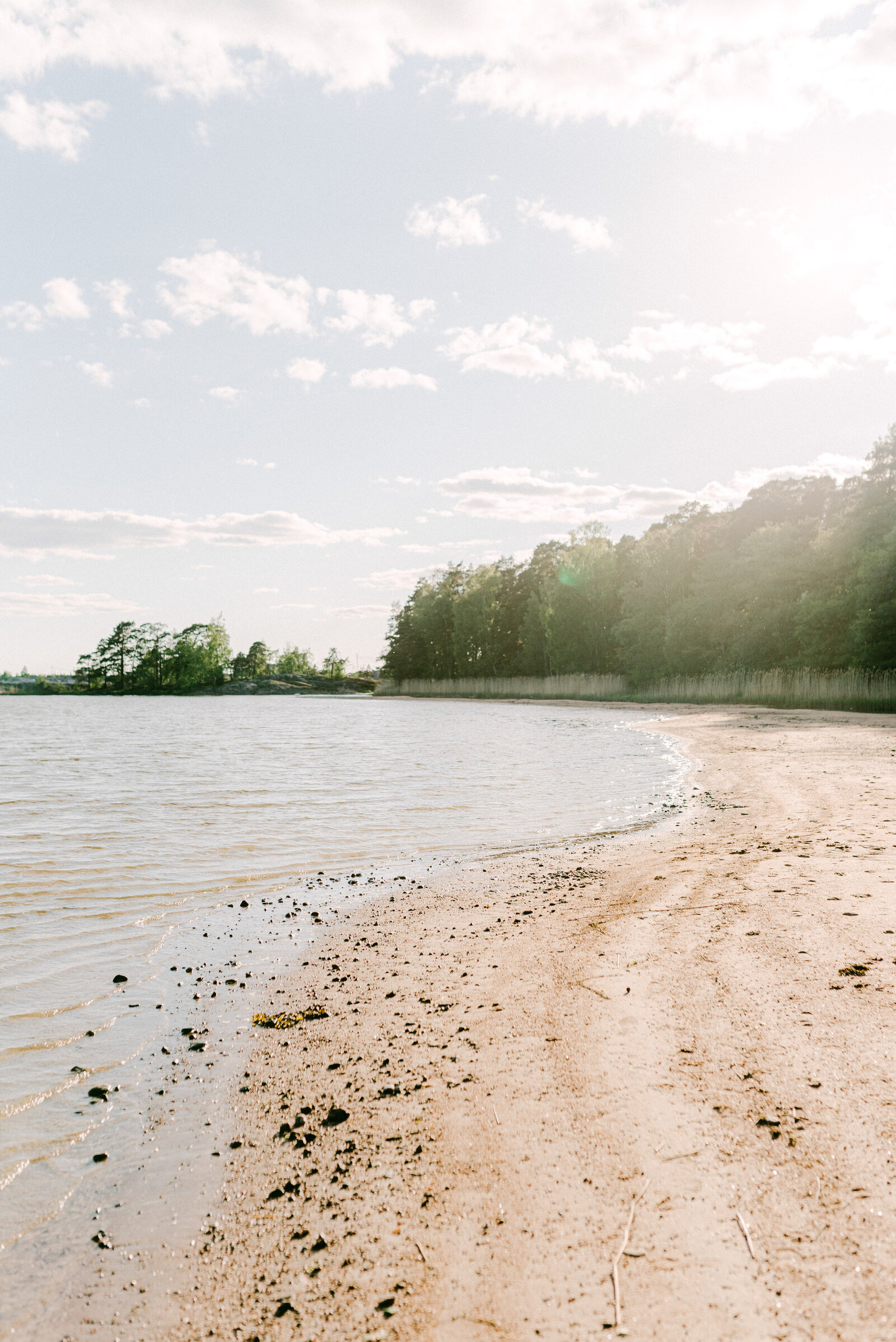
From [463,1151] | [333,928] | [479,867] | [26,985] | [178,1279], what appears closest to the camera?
[178,1279]

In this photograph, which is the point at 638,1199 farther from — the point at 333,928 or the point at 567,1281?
the point at 333,928

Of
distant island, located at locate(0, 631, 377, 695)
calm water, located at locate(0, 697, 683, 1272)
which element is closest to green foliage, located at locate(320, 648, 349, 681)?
distant island, located at locate(0, 631, 377, 695)

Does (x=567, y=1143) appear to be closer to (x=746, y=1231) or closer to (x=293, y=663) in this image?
(x=746, y=1231)

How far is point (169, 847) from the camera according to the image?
9.39 m

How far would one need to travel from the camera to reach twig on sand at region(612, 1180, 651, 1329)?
2123 mm

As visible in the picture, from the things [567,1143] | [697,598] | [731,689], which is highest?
[697,598]

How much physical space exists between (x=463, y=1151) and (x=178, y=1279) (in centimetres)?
109

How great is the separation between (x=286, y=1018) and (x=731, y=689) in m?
43.6

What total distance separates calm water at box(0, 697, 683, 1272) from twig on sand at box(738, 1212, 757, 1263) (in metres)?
2.40

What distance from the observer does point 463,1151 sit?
301cm

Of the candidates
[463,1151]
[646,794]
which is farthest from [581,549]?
[463,1151]

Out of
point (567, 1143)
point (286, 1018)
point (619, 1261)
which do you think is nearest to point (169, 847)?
point (286, 1018)

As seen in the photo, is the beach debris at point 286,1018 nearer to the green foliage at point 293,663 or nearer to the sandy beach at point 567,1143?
the sandy beach at point 567,1143

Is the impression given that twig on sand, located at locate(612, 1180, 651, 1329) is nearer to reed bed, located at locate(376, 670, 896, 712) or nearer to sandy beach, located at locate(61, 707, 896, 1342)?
sandy beach, located at locate(61, 707, 896, 1342)
